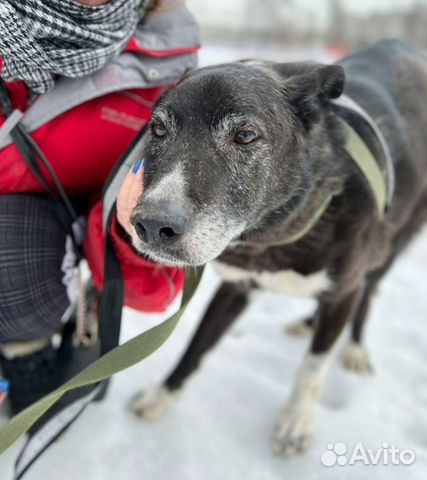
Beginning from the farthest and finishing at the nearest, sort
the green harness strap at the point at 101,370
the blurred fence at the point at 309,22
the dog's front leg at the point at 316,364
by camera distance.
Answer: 1. the blurred fence at the point at 309,22
2. the dog's front leg at the point at 316,364
3. the green harness strap at the point at 101,370

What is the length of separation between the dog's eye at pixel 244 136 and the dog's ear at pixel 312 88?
0.23 m

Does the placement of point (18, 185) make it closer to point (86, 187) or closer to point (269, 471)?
point (86, 187)

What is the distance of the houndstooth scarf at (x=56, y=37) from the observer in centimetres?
135

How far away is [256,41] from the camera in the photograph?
13.9 m

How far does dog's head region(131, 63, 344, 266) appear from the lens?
49.2 inches

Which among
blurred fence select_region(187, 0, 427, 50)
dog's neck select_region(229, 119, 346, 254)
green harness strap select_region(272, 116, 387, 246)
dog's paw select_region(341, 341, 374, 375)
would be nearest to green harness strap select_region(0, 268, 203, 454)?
dog's neck select_region(229, 119, 346, 254)

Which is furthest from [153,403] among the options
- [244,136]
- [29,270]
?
[244,136]

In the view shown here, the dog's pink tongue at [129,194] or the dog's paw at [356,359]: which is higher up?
the dog's pink tongue at [129,194]

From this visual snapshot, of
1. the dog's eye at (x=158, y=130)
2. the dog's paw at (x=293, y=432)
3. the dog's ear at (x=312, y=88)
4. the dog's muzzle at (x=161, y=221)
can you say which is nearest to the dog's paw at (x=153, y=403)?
the dog's paw at (x=293, y=432)

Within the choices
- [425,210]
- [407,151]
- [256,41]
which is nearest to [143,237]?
[407,151]

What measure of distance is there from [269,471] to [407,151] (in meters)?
1.34

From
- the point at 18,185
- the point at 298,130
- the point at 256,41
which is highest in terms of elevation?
the point at 298,130

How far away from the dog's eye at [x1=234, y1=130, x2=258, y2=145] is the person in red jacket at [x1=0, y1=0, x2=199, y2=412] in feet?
1.24

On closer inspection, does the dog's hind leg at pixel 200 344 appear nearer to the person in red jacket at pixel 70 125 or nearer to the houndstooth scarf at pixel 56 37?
the person in red jacket at pixel 70 125
